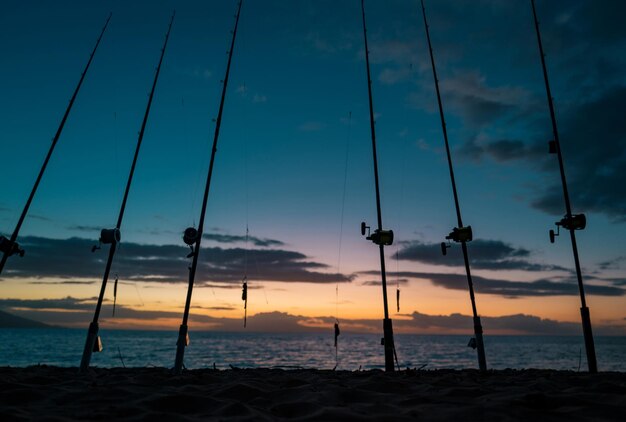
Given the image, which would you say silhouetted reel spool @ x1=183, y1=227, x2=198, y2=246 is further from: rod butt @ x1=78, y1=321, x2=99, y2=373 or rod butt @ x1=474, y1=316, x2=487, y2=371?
rod butt @ x1=474, y1=316, x2=487, y2=371

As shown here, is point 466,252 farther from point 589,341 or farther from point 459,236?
point 589,341

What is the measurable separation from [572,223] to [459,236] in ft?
10.6

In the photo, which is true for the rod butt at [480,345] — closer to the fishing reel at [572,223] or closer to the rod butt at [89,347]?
the fishing reel at [572,223]

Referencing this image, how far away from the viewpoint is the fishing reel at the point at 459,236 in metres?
11.7

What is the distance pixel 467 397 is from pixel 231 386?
11.6 ft

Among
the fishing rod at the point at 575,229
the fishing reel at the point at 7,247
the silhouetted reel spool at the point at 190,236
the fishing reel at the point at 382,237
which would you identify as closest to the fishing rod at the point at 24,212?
the fishing reel at the point at 7,247

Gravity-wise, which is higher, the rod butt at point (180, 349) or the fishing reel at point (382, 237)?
the fishing reel at point (382, 237)

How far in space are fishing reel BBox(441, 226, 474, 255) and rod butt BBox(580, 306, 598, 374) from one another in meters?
3.68

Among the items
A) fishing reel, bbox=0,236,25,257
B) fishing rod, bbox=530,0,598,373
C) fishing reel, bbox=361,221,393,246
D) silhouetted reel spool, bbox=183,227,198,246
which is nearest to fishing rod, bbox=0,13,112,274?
fishing reel, bbox=0,236,25,257

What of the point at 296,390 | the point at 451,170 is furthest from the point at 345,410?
the point at 451,170

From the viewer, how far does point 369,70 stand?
48.6 feet

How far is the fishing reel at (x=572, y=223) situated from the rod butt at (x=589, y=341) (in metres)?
2.15

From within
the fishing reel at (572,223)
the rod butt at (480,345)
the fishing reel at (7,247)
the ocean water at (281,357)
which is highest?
the fishing reel at (572,223)

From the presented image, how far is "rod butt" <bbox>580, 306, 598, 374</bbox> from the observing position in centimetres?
1048
